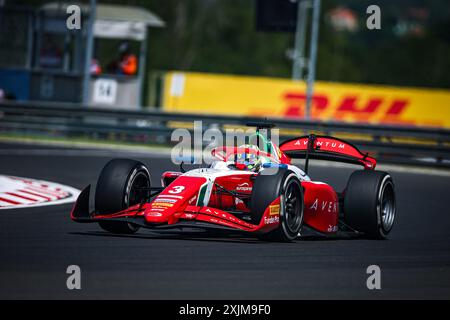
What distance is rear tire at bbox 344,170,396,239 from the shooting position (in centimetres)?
1116

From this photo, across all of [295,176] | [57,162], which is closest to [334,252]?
[295,176]

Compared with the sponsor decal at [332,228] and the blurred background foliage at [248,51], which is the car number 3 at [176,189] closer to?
the sponsor decal at [332,228]

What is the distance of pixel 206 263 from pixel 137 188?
80.3 inches

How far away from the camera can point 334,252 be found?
1020cm

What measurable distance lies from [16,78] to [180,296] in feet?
70.6

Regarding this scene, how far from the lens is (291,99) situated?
3030 cm

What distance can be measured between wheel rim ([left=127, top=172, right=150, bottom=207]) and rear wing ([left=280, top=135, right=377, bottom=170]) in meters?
1.93

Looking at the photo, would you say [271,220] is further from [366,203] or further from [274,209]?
A: [366,203]

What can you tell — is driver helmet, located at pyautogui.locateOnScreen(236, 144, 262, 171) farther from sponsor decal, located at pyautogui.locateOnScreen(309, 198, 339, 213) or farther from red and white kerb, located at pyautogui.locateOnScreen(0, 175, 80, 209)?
red and white kerb, located at pyautogui.locateOnScreen(0, 175, 80, 209)

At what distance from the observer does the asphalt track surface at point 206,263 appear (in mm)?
7832

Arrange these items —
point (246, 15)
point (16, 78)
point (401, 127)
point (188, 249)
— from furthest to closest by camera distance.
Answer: point (246, 15) → point (16, 78) → point (401, 127) → point (188, 249)

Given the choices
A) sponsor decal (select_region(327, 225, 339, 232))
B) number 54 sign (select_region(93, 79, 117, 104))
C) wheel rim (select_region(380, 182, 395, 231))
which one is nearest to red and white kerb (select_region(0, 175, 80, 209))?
sponsor decal (select_region(327, 225, 339, 232))

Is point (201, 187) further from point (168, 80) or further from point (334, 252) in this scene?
point (168, 80)
